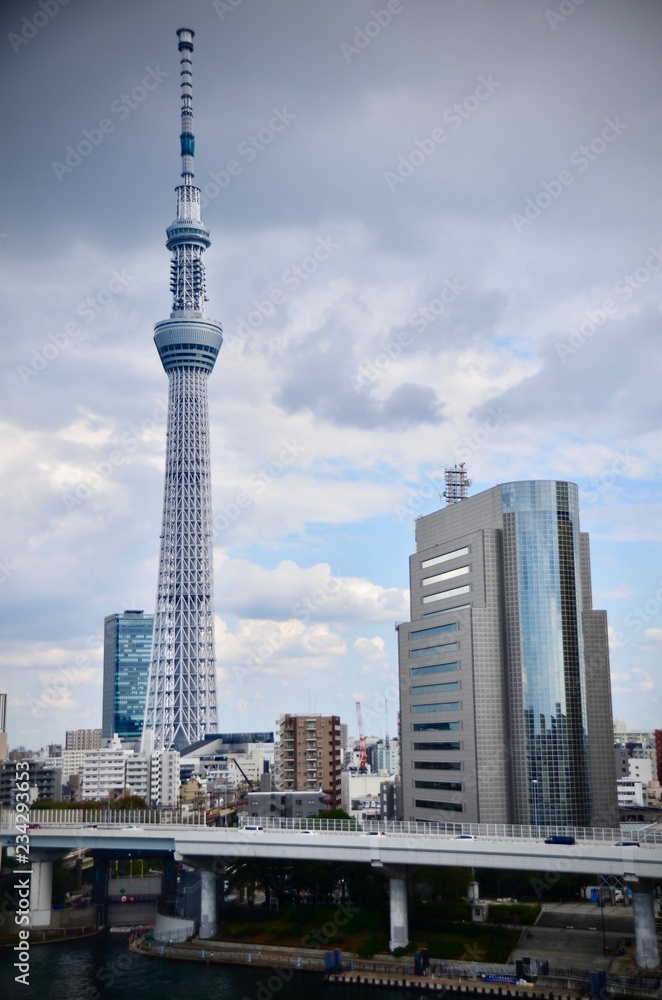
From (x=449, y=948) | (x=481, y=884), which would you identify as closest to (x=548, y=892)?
(x=481, y=884)

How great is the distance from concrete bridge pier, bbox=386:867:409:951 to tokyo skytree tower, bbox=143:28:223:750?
333 ft

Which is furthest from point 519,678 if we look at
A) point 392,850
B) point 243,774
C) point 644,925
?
point 243,774

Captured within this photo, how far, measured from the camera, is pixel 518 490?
6594 cm

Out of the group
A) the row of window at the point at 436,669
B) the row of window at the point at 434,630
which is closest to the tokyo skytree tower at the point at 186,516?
the row of window at the point at 434,630

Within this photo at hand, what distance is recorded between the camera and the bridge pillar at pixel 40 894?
63.8 m

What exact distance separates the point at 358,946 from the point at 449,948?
469 centimetres

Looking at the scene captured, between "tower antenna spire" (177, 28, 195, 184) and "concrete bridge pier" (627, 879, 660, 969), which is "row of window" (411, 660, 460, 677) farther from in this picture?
"tower antenna spire" (177, 28, 195, 184)

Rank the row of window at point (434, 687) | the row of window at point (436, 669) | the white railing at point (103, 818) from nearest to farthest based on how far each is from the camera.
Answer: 1. the white railing at point (103, 818)
2. the row of window at point (434, 687)
3. the row of window at point (436, 669)

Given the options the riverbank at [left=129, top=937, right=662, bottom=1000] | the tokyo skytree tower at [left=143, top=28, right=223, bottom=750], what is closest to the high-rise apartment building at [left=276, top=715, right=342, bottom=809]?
the riverbank at [left=129, top=937, right=662, bottom=1000]

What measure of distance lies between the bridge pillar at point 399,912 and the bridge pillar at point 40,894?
2398cm

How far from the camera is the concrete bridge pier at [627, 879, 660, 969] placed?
46.2m

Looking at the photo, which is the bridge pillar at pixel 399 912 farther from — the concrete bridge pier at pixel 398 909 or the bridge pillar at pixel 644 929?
the bridge pillar at pixel 644 929

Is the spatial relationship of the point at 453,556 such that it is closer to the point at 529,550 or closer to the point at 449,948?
the point at 529,550

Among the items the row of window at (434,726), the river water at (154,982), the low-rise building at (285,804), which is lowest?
the river water at (154,982)
